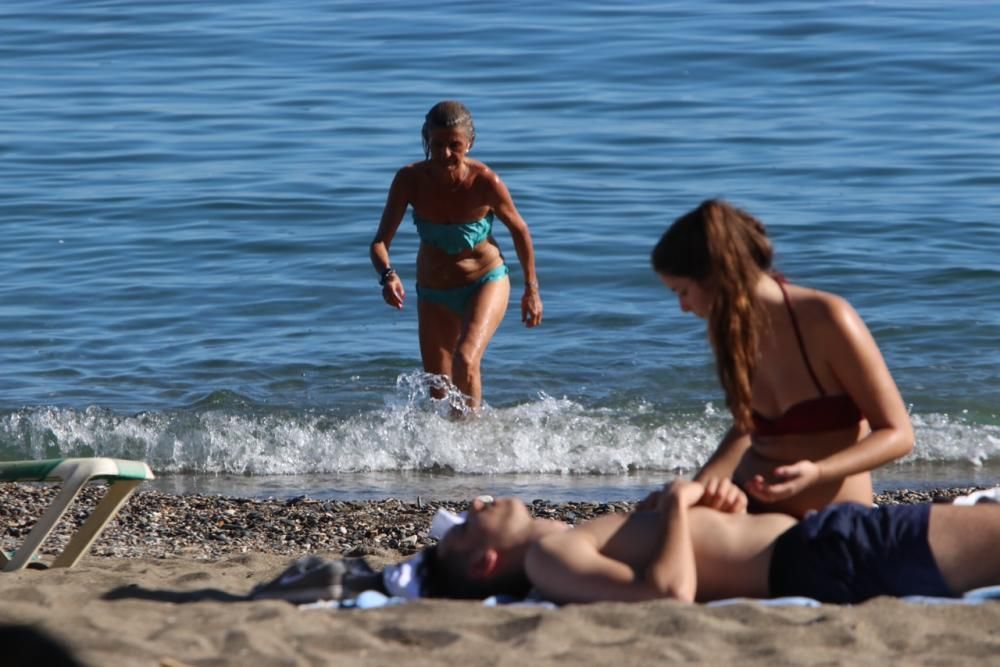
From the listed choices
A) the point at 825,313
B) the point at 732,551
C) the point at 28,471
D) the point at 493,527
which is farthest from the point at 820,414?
the point at 28,471

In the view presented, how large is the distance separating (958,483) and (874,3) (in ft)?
51.9

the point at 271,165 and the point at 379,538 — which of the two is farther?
the point at 271,165

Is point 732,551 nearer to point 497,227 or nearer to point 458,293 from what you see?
point 458,293

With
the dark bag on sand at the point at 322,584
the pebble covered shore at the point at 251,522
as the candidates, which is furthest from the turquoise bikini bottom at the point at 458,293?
the dark bag on sand at the point at 322,584

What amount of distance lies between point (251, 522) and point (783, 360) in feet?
10.8

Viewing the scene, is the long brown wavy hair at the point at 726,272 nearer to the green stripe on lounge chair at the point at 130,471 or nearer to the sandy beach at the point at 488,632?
the sandy beach at the point at 488,632

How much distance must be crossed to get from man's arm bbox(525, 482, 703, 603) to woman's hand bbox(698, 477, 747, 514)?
0.12 ft

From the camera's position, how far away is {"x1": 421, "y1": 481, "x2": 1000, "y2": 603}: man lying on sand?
4.07m

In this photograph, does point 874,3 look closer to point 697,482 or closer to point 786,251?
point 786,251

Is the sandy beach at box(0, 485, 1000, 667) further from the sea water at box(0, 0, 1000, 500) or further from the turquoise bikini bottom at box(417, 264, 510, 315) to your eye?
the turquoise bikini bottom at box(417, 264, 510, 315)

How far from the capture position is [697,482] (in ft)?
14.0

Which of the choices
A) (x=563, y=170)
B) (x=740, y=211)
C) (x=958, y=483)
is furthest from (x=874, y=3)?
(x=740, y=211)

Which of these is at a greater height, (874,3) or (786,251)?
(874,3)

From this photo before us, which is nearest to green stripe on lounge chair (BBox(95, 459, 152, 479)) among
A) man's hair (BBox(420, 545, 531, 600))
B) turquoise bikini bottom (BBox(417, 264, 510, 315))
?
man's hair (BBox(420, 545, 531, 600))
